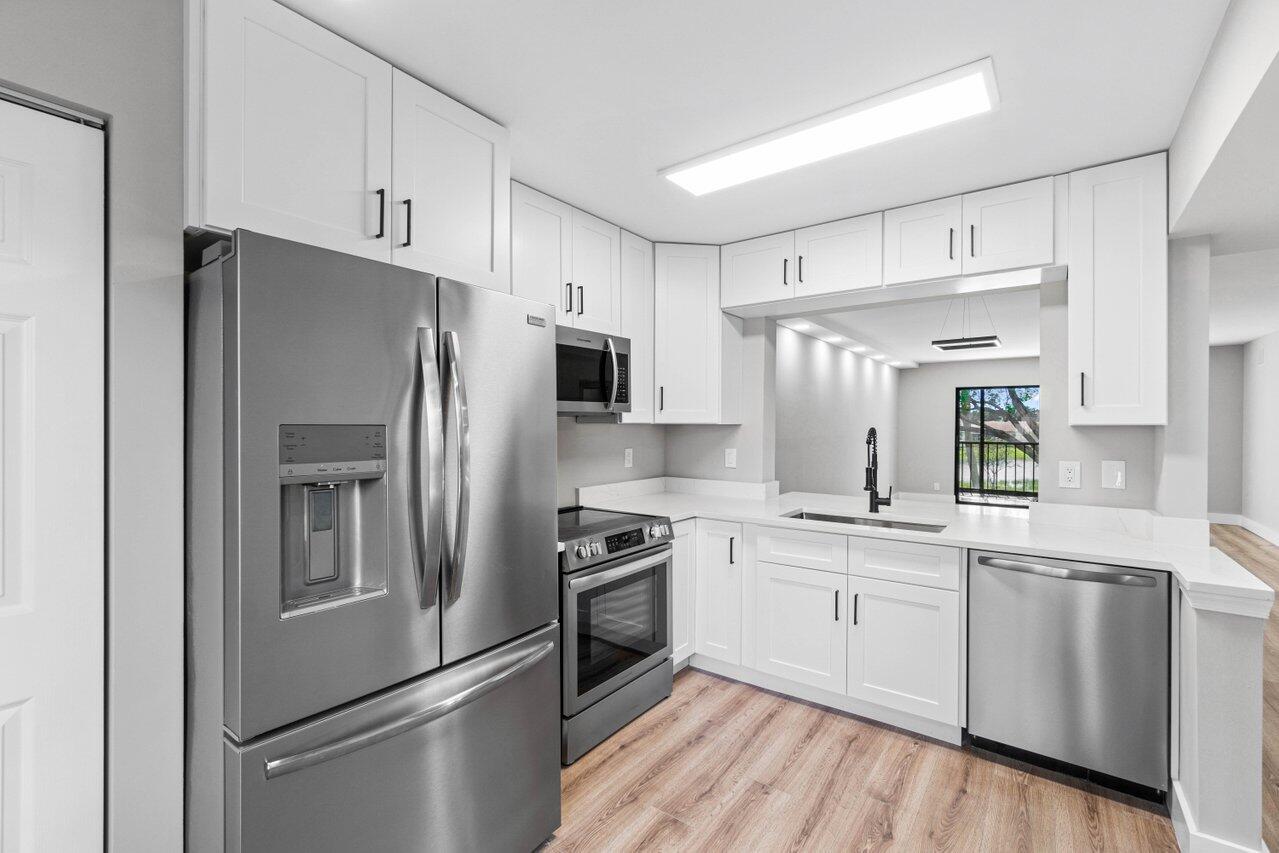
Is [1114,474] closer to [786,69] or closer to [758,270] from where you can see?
[758,270]

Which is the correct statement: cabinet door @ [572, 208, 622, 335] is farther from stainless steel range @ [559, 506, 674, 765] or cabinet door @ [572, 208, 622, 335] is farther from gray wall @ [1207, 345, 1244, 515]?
gray wall @ [1207, 345, 1244, 515]

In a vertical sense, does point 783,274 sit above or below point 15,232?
above

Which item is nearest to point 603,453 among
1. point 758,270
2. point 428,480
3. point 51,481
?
point 758,270

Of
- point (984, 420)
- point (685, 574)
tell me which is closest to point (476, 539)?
point (685, 574)

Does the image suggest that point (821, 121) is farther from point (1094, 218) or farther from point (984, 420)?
point (984, 420)

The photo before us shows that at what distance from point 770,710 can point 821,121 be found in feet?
8.40

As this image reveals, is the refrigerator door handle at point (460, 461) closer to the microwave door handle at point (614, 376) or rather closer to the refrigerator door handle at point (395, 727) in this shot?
the refrigerator door handle at point (395, 727)

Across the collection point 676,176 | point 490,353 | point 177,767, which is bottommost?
point 177,767

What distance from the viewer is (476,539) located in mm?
1697

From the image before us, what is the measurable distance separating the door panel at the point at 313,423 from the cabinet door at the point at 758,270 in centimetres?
216

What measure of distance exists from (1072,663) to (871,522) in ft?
3.42

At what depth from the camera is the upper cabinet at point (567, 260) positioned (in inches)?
104

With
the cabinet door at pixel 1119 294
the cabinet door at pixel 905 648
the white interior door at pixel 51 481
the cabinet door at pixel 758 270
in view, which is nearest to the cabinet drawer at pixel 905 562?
the cabinet door at pixel 905 648

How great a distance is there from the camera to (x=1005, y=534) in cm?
255
